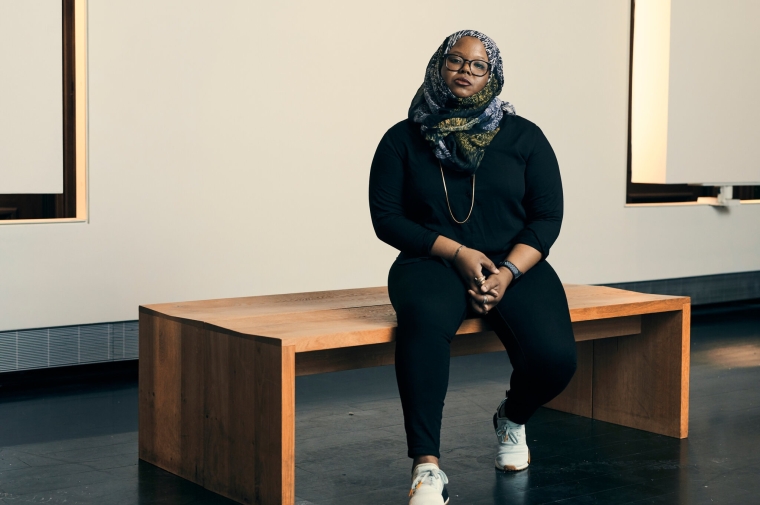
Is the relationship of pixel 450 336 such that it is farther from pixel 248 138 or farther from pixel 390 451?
pixel 248 138

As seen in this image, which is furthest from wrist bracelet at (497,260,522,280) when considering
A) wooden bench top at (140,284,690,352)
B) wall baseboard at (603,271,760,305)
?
wall baseboard at (603,271,760,305)

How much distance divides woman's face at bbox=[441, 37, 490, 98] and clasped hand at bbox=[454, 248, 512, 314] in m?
0.41

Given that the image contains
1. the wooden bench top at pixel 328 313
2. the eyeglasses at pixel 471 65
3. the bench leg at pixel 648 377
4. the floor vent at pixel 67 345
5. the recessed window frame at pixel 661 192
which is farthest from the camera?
the recessed window frame at pixel 661 192

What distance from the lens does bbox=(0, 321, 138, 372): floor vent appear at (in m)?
3.38

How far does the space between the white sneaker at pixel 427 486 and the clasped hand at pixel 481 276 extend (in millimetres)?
425

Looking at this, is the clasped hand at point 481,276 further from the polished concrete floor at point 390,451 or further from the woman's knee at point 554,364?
the polished concrete floor at point 390,451

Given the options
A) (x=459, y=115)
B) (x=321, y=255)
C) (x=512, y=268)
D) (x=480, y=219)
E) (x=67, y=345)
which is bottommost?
(x=67, y=345)

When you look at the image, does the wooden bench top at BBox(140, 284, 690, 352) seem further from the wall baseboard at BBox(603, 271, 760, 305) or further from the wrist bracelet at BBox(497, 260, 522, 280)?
the wall baseboard at BBox(603, 271, 760, 305)

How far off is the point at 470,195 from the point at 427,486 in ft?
2.43

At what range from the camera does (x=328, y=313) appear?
8.18 ft

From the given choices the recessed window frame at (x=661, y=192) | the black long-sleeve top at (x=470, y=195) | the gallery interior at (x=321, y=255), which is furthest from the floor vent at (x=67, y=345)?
the recessed window frame at (x=661, y=192)

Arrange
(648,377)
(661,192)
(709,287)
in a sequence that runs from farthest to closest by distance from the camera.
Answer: (709,287), (661,192), (648,377)

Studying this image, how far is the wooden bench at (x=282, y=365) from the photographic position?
6.79 ft

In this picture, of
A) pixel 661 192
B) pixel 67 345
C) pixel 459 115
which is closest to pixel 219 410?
pixel 459 115
